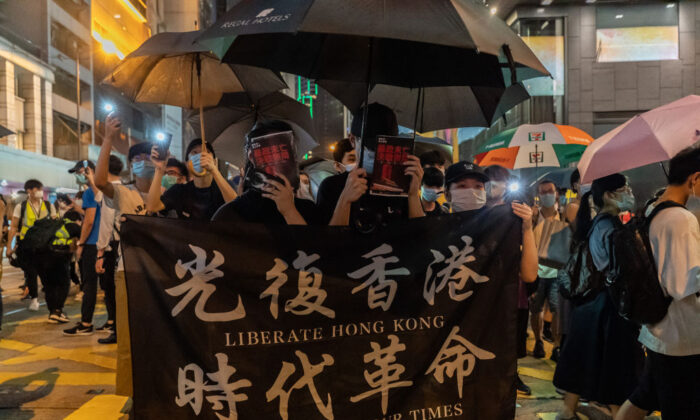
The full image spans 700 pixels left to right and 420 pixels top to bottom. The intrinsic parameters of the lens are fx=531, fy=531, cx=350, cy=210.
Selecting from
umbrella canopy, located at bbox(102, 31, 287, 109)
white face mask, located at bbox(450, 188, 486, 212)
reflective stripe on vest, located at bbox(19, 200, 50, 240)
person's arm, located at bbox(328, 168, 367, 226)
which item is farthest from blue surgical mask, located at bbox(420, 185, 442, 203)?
reflective stripe on vest, located at bbox(19, 200, 50, 240)

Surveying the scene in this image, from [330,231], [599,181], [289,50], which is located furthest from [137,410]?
[599,181]

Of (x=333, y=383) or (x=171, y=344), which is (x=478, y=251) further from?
(x=171, y=344)

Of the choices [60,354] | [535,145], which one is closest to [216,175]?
[60,354]

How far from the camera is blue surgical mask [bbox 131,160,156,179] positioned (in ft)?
15.8

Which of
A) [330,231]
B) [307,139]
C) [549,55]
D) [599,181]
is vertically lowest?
[330,231]

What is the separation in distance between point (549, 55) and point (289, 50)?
15.9m

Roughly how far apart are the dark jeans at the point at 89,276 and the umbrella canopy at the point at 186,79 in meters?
2.67

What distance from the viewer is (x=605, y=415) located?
4336 millimetres

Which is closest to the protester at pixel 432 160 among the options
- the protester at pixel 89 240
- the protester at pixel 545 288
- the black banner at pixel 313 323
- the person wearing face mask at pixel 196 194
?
the protester at pixel 545 288

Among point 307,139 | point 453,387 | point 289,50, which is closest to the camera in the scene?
point 453,387

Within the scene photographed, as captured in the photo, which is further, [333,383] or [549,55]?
[549,55]

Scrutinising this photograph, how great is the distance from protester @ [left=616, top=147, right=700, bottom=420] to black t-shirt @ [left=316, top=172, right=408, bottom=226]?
1379 mm

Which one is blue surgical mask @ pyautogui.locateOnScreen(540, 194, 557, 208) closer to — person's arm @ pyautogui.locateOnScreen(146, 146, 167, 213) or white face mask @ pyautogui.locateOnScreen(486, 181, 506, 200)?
white face mask @ pyautogui.locateOnScreen(486, 181, 506, 200)

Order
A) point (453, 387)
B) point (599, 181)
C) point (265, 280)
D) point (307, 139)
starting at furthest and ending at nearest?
point (307, 139) → point (599, 181) → point (453, 387) → point (265, 280)
